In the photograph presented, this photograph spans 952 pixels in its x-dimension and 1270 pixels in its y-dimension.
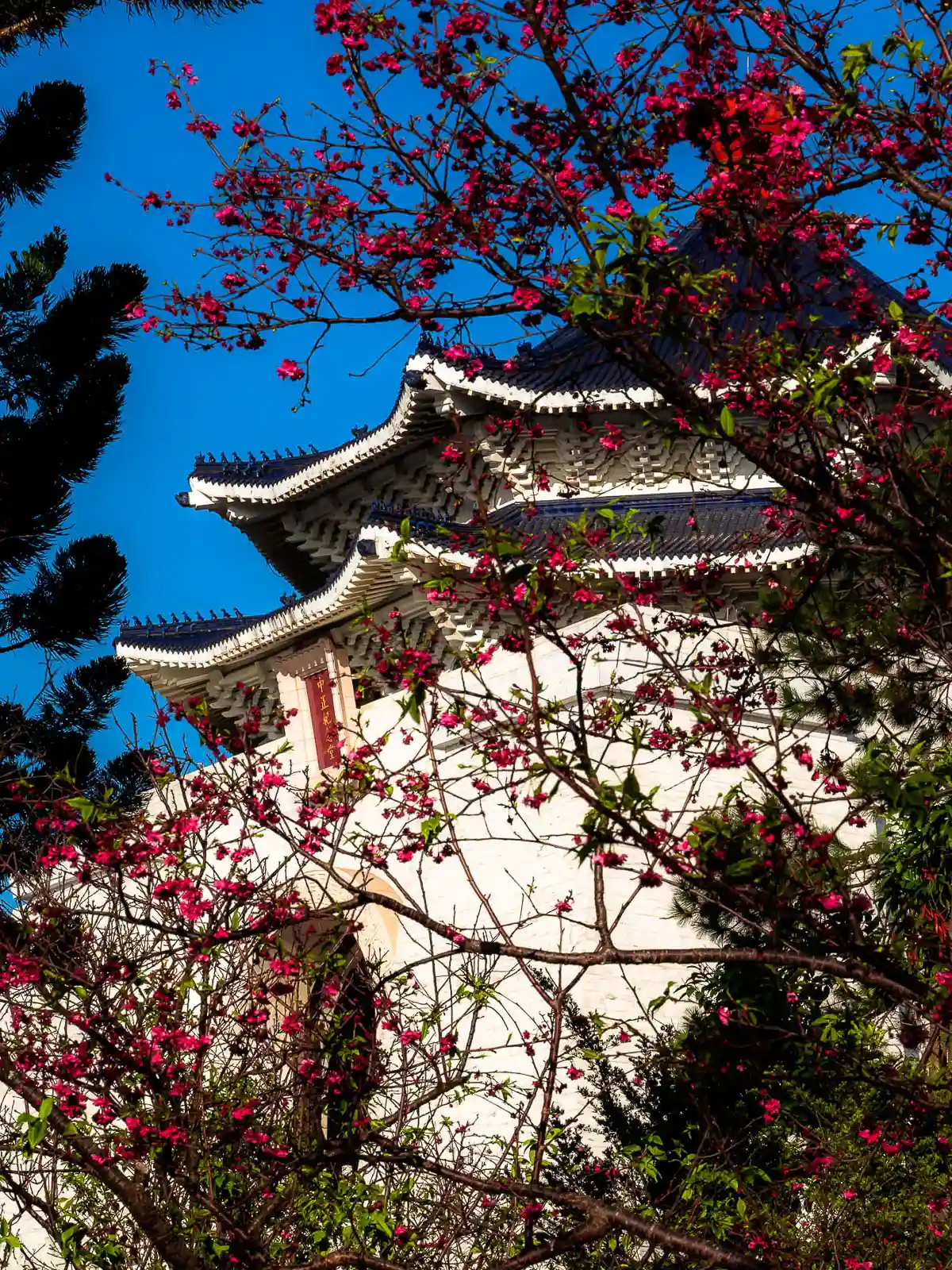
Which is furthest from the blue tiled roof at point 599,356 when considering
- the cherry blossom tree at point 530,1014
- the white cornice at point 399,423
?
the cherry blossom tree at point 530,1014

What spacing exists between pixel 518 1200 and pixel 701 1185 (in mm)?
1273

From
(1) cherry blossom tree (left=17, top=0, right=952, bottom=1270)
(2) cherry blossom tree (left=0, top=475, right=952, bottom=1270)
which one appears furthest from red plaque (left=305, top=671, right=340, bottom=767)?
(1) cherry blossom tree (left=17, top=0, right=952, bottom=1270)

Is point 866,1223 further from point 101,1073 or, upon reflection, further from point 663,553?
point 663,553

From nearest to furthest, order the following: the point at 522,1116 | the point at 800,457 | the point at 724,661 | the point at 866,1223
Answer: the point at 800,457 → the point at 724,661 → the point at 522,1116 → the point at 866,1223

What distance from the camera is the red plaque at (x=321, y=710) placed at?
45.2 feet

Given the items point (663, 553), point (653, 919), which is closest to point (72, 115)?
point (663, 553)

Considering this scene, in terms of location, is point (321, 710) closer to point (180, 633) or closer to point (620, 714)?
point (180, 633)

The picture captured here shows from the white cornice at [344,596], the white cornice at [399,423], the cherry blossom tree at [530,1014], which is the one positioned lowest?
the cherry blossom tree at [530,1014]

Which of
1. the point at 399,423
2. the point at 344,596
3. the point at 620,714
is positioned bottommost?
the point at 620,714

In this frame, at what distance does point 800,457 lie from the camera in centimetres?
434

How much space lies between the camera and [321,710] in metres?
14.0

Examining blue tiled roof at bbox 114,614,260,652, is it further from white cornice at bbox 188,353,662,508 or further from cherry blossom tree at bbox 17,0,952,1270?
cherry blossom tree at bbox 17,0,952,1270

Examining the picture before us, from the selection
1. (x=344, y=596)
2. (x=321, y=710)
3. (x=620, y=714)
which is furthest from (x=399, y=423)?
(x=620, y=714)

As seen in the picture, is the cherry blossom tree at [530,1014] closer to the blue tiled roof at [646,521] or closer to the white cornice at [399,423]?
the blue tiled roof at [646,521]
